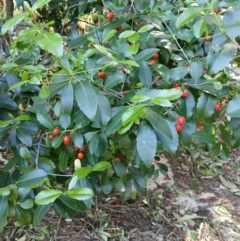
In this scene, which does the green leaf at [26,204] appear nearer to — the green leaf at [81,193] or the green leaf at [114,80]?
the green leaf at [81,193]

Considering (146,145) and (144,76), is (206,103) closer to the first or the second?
(144,76)

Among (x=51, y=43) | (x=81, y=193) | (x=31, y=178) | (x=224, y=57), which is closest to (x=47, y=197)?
(x=81, y=193)

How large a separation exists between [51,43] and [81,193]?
431 mm

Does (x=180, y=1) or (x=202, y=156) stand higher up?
(x=180, y=1)

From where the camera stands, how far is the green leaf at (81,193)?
106 cm

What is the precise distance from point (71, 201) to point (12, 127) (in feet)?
1.29

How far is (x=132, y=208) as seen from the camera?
2.47 meters

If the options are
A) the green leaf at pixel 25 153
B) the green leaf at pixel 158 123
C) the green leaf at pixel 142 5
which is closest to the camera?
the green leaf at pixel 158 123

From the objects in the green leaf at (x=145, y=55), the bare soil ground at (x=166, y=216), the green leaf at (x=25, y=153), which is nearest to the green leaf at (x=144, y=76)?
the green leaf at (x=145, y=55)

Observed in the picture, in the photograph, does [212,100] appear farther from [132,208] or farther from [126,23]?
[132,208]

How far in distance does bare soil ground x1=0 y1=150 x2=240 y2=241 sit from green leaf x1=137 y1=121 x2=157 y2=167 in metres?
1.33

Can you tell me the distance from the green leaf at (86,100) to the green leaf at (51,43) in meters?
0.20

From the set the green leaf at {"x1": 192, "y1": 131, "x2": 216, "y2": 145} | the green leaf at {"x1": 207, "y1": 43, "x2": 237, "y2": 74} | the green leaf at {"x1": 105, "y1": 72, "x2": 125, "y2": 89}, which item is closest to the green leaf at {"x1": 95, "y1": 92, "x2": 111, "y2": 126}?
the green leaf at {"x1": 105, "y1": 72, "x2": 125, "y2": 89}

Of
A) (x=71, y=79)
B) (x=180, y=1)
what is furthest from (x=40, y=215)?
(x=180, y=1)
